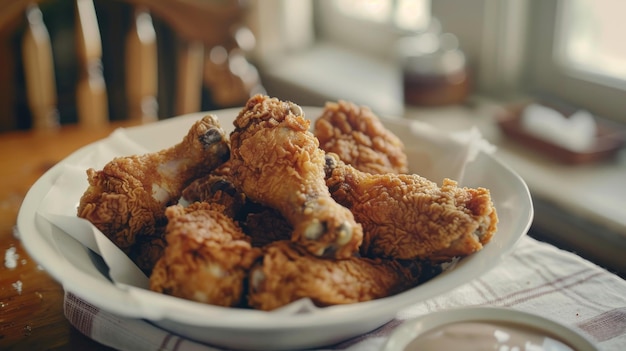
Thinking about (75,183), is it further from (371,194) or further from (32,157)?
(32,157)

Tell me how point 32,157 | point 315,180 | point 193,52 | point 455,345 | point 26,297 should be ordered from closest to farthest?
1. point 455,345
2. point 315,180
3. point 26,297
4. point 32,157
5. point 193,52

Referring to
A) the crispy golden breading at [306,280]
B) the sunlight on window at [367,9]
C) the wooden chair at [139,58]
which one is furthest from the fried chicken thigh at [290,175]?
the sunlight on window at [367,9]

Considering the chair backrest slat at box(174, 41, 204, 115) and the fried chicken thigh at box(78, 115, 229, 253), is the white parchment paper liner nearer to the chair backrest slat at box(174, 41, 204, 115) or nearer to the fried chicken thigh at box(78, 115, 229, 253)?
the fried chicken thigh at box(78, 115, 229, 253)

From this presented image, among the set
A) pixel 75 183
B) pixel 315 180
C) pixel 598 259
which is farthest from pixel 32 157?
pixel 598 259

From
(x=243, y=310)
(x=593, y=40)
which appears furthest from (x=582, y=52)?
(x=243, y=310)

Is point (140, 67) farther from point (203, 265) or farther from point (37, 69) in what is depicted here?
point (203, 265)

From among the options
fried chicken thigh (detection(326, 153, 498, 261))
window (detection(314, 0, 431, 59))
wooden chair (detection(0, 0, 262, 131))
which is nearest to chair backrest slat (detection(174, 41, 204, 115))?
wooden chair (detection(0, 0, 262, 131))

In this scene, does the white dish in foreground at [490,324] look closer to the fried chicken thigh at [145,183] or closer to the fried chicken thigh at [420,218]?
the fried chicken thigh at [420,218]
